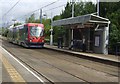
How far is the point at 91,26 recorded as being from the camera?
3172 centimetres

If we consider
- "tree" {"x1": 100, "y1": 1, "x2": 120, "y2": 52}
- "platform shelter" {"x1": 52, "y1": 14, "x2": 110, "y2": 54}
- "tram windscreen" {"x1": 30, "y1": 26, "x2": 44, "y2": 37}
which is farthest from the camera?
"tram windscreen" {"x1": 30, "y1": 26, "x2": 44, "y2": 37}

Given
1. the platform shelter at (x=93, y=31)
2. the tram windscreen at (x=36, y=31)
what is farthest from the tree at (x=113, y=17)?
the tram windscreen at (x=36, y=31)

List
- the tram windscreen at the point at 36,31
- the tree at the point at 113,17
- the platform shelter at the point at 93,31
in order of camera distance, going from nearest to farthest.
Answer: the platform shelter at the point at 93,31
the tree at the point at 113,17
the tram windscreen at the point at 36,31

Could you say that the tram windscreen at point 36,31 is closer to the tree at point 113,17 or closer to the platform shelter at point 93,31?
the platform shelter at point 93,31

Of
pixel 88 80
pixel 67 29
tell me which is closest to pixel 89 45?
pixel 67 29

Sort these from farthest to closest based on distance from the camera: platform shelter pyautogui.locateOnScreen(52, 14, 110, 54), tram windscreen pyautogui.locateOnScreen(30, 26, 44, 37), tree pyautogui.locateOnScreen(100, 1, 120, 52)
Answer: tram windscreen pyautogui.locateOnScreen(30, 26, 44, 37), tree pyautogui.locateOnScreen(100, 1, 120, 52), platform shelter pyautogui.locateOnScreen(52, 14, 110, 54)

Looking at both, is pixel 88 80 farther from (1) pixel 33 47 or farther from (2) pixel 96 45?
(1) pixel 33 47

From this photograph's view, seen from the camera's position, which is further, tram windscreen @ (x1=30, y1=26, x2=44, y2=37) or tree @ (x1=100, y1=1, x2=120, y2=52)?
tram windscreen @ (x1=30, y1=26, x2=44, y2=37)

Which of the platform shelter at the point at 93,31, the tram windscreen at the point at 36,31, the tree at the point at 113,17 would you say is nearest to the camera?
the platform shelter at the point at 93,31

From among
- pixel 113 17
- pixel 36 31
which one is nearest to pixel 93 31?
pixel 36 31

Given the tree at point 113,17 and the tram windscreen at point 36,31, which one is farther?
the tram windscreen at point 36,31

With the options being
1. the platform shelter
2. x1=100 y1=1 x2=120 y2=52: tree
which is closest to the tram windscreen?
the platform shelter

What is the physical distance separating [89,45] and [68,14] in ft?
104

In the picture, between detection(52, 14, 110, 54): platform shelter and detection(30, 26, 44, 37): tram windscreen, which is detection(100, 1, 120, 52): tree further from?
detection(30, 26, 44, 37): tram windscreen
